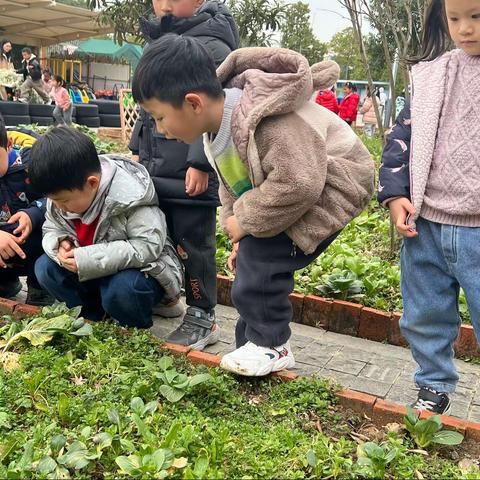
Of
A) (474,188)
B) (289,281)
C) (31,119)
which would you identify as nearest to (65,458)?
(289,281)

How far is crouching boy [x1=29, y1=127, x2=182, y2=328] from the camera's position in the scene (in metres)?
2.70

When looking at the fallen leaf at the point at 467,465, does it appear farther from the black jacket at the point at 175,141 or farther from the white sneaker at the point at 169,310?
the white sneaker at the point at 169,310

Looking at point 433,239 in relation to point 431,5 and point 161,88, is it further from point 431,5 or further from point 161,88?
point 161,88

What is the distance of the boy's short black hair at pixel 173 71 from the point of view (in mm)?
2217

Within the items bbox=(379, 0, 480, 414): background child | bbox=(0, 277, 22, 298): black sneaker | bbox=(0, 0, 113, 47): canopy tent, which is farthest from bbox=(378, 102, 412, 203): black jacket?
bbox=(0, 0, 113, 47): canopy tent

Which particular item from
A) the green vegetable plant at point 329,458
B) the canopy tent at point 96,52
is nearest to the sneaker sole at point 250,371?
the green vegetable plant at point 329,458

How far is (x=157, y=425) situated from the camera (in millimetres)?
2014

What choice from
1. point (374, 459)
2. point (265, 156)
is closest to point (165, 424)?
point (374, 459)

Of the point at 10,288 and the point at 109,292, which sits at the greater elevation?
the point at 109,292

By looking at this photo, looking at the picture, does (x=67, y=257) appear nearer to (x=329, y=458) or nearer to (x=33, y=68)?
(x=329, y=458)

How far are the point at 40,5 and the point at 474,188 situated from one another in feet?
67.8

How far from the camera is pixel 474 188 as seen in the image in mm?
2090

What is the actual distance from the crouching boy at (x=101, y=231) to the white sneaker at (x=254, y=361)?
24.6 inches

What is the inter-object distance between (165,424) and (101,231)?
1.11 m
